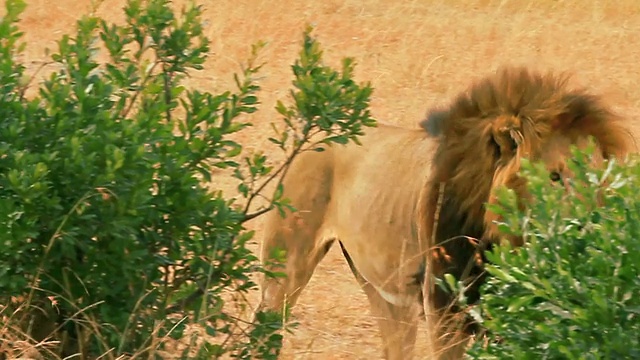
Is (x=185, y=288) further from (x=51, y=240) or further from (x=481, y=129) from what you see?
(x=481, y=129)

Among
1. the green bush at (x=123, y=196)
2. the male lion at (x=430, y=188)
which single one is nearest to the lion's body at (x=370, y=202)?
the male lion at (x=430, y=188)

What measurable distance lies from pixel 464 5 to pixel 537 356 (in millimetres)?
13500

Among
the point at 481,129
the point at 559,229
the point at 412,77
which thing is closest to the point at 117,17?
the point at 412,77

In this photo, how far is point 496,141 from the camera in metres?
4.39

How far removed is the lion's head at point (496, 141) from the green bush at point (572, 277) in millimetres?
1035

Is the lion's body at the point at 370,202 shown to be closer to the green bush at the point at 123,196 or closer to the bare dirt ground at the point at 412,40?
the green bush at the point at 123,196

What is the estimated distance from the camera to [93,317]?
363 cm

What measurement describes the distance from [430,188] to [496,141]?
41cm

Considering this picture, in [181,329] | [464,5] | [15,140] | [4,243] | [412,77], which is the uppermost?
[464,5]

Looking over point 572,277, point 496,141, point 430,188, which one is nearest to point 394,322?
point 430,188

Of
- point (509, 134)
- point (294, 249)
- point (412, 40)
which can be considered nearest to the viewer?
point (509, 134)

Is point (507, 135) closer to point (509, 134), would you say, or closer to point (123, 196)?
point (509, 134)

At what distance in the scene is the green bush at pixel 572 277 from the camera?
112 inches

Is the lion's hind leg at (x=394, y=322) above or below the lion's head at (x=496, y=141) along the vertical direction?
below
